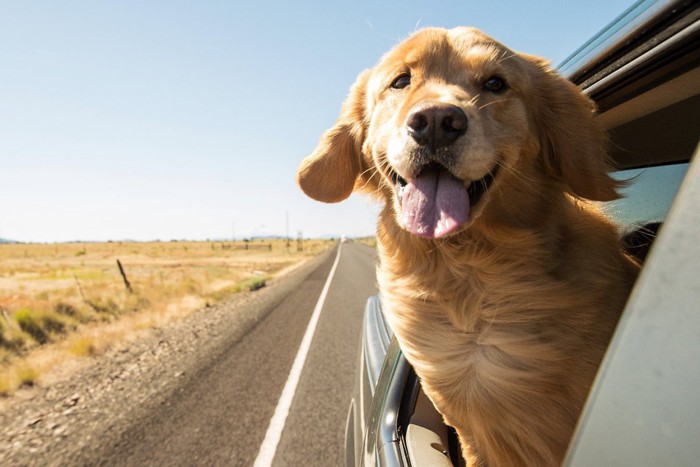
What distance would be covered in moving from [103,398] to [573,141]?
6179 millimetres

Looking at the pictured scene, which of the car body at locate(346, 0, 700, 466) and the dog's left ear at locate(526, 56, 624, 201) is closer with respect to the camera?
the car body at locate(346, 0, 700, 466)

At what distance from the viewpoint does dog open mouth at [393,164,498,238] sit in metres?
1.97

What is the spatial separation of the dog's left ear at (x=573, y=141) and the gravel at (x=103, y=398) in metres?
4.53

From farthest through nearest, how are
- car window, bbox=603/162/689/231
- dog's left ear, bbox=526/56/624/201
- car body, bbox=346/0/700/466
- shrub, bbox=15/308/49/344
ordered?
shrub, bbox=15/308/49/344
dog's left ear, bbox=526/56/624/201
car window, bbox=603/162/689/231
car body, bbox=346/0/700/466

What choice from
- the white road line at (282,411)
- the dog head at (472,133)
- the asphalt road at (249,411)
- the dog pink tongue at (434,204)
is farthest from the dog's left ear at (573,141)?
the white road line at (282,411)

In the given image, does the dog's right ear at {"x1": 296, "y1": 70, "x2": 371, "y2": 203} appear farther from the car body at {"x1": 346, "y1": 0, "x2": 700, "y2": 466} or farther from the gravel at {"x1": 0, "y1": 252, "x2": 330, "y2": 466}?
the gravel at {"x1": 0, "y1": 252, "x2": 330, "y2": 466}

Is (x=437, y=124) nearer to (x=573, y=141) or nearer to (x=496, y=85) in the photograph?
(x=496, y=85)

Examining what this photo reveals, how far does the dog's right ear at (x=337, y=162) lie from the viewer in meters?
3.08

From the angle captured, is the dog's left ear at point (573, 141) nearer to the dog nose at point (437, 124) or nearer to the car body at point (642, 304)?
the car body at point (642, 304)

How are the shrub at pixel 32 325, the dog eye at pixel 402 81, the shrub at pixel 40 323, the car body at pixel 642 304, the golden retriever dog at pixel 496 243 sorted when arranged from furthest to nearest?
the shrub at pixel 40 323 < the shrub at pixel 32 325 < the dog eye at pixel 402 81 < the golden retriever dog at pixel 496 243 < the car body at pixel 642 304

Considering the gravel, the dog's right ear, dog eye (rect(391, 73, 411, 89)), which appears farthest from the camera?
the gravel

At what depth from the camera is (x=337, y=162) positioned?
3094 mm

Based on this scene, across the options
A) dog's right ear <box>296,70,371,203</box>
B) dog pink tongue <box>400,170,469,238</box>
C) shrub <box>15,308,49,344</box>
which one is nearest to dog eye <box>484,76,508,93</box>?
dog pink tongue <box>400,170,469,238</box>

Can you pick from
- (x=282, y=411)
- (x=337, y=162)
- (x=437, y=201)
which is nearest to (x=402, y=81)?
(x=337, y=162)
